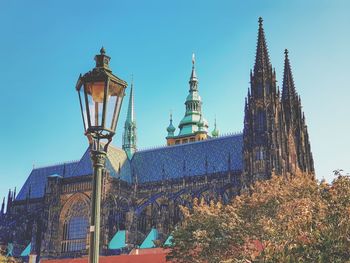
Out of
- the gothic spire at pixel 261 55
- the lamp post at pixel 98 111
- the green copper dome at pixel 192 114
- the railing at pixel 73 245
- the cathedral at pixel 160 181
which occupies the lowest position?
the lamp post at pixel 98 111

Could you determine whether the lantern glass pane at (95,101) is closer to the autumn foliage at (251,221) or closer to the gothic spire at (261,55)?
the autumn foliage at (251,221)

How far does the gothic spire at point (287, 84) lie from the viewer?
207 feet

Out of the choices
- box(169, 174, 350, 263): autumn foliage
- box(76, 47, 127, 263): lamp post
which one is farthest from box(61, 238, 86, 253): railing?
box(76, 47, 127, 263): lamp post

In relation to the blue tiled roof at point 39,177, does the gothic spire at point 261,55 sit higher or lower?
higher

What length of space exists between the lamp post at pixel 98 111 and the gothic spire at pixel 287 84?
57.5 m

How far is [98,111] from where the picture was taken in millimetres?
6910

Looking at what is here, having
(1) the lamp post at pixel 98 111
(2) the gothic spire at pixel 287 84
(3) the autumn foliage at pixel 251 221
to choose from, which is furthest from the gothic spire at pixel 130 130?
(1) the lamp post at pixel 98 111

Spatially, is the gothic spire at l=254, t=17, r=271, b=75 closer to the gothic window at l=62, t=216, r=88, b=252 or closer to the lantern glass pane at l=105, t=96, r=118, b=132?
the gothic window at l=62, t=216, r=88, b=252

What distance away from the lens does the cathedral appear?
51562 mm

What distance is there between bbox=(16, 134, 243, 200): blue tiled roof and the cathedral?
14 cm

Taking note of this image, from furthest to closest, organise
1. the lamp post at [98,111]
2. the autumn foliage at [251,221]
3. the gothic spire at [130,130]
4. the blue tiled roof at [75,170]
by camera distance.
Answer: the gothic spire at [130,130] < the blue tiled roof at [75,170] < the autumn foliage at [251,221] < the lamp post at [98,111]

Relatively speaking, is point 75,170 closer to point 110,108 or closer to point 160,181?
point 160,181

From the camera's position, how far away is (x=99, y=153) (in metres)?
7.07

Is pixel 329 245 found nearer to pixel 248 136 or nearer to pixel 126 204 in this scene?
pixel 248 136
